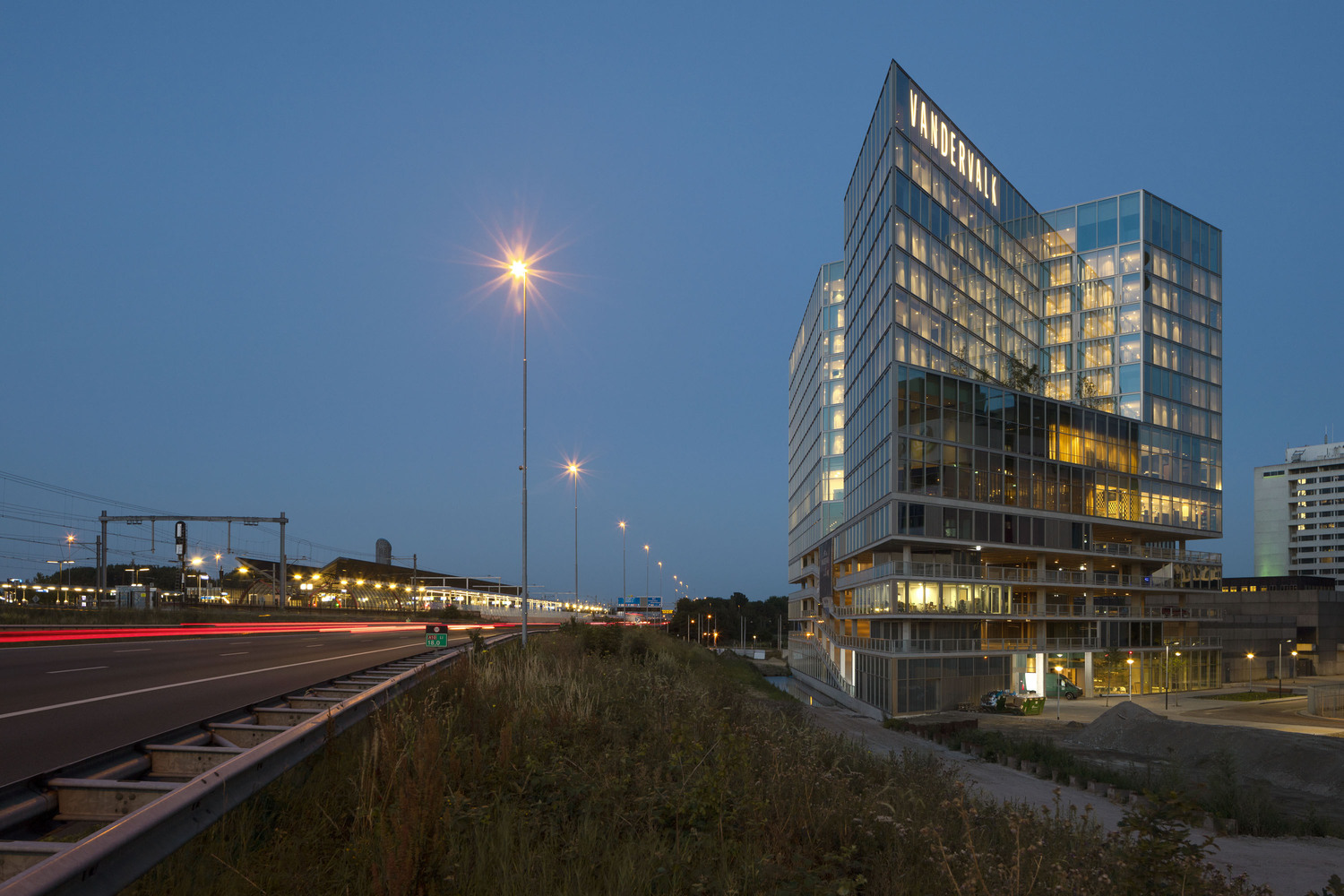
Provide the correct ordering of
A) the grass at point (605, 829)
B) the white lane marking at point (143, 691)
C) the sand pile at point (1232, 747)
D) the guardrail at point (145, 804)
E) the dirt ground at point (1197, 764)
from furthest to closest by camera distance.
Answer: the sand pile at point (1232, 747) < the dirt ground at point (1197, 764) < the white lane marking at point (143, 691) < the grass at point (605, 829) < the guardrail at point (145, 804)

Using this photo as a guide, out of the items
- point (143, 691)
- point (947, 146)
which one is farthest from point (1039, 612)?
point (143, 691)

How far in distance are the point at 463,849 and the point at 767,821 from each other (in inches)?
90.1

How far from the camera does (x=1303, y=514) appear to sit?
578ft

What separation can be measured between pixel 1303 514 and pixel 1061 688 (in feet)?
523

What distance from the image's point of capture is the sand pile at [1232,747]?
2653 cm

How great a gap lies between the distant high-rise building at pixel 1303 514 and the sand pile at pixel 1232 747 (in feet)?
563

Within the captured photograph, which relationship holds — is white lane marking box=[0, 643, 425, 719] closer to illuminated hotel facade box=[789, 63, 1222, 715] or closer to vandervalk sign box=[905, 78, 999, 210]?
illuminated hotel facade box=[789, 63, 1222, 715]

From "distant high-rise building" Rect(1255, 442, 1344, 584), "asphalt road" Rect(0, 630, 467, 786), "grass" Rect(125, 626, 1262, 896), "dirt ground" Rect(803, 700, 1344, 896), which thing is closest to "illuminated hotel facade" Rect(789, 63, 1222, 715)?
"dirt ground" Rect(803, 700, 1344, 896)

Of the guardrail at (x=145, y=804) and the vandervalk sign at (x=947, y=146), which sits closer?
the guardrail at (x=145, y=804)

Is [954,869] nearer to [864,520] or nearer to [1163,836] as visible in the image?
[1163,836]

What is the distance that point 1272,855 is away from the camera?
14.9 metres

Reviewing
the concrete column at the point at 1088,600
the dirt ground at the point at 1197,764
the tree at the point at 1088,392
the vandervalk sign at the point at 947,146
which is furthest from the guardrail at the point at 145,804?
the tree at the point at 1088,392

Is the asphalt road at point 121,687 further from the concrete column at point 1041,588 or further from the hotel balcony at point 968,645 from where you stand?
the concrete column at point 1041,588

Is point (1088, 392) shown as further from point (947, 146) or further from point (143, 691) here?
point (143, 691)
